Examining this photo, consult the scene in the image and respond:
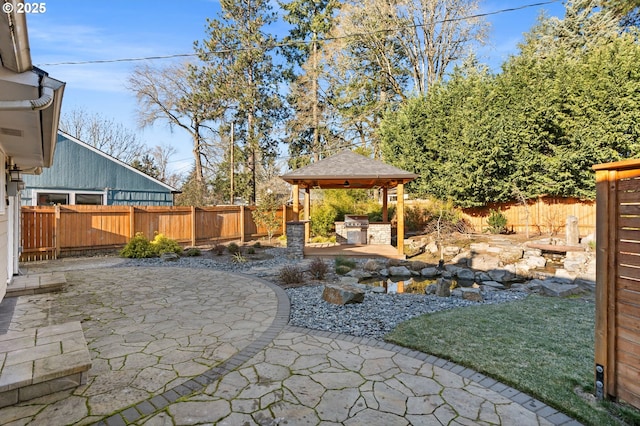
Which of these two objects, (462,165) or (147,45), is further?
(462,165)

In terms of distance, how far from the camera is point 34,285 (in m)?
5.65

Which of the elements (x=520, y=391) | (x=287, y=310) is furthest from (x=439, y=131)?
(x=520, y=391)

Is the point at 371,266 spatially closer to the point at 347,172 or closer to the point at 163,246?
the point at 347,172

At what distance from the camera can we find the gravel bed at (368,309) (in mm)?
4297

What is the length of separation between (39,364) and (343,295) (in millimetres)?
3703

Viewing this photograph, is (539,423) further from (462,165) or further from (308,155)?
(308,155)

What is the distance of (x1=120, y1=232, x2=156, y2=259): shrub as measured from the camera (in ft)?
33.1

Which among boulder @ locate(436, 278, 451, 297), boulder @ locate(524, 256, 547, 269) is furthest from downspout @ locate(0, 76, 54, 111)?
boulder @ locate(524, 256, 547, 269)

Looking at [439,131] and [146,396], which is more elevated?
[439,131]

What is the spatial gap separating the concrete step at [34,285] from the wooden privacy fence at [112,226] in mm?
4178

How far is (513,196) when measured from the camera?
595 inches

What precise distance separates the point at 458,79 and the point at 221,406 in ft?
61.1

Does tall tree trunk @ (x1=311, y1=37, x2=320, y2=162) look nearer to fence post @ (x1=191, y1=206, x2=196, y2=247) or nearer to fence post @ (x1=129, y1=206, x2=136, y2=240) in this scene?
fence post @ (x1=191, y1=206, x2=196, y2=247)

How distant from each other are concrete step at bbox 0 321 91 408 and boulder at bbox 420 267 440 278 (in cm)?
755
